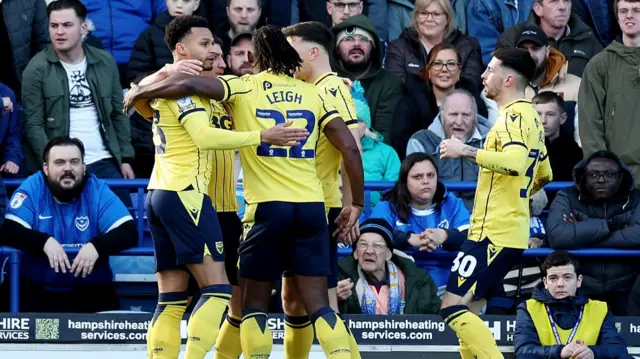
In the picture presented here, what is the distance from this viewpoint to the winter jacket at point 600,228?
37.4ft

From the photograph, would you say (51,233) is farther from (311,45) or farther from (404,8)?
(404,8)

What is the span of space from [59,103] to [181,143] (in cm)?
368

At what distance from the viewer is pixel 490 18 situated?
13508mm

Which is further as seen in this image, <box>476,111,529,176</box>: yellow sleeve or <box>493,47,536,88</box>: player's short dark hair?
<box>493,47,536,88</box>: player's short dark hair

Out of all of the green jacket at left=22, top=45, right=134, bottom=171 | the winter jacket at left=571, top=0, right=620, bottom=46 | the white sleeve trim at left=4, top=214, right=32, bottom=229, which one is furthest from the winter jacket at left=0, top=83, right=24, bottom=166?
the winter jacket at left=571, top=0, right=620, bottom=46

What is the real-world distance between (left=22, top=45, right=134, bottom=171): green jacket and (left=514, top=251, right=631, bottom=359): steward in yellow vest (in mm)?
3739

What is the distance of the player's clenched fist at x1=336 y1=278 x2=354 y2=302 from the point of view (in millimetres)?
10938

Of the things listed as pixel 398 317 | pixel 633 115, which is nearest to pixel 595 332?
pixel 398 317

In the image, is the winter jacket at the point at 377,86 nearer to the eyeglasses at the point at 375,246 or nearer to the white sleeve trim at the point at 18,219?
the eyeglasses at the point at 375,246

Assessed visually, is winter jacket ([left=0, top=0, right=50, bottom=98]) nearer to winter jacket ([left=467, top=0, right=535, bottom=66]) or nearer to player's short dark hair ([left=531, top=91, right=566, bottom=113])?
winter jacket ([left=467, top=0, right=535, bottom=66])

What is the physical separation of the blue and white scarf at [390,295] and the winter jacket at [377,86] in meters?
1.84

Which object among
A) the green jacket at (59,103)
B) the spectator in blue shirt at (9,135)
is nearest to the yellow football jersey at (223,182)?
the green jacket at (59,103)

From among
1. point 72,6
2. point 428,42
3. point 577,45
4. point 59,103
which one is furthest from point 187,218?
point 577,45

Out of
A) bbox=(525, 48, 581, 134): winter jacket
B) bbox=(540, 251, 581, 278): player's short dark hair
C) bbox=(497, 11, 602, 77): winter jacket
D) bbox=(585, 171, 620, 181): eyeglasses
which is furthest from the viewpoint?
bbox=(497, 11, 602, 77): winter jacket
